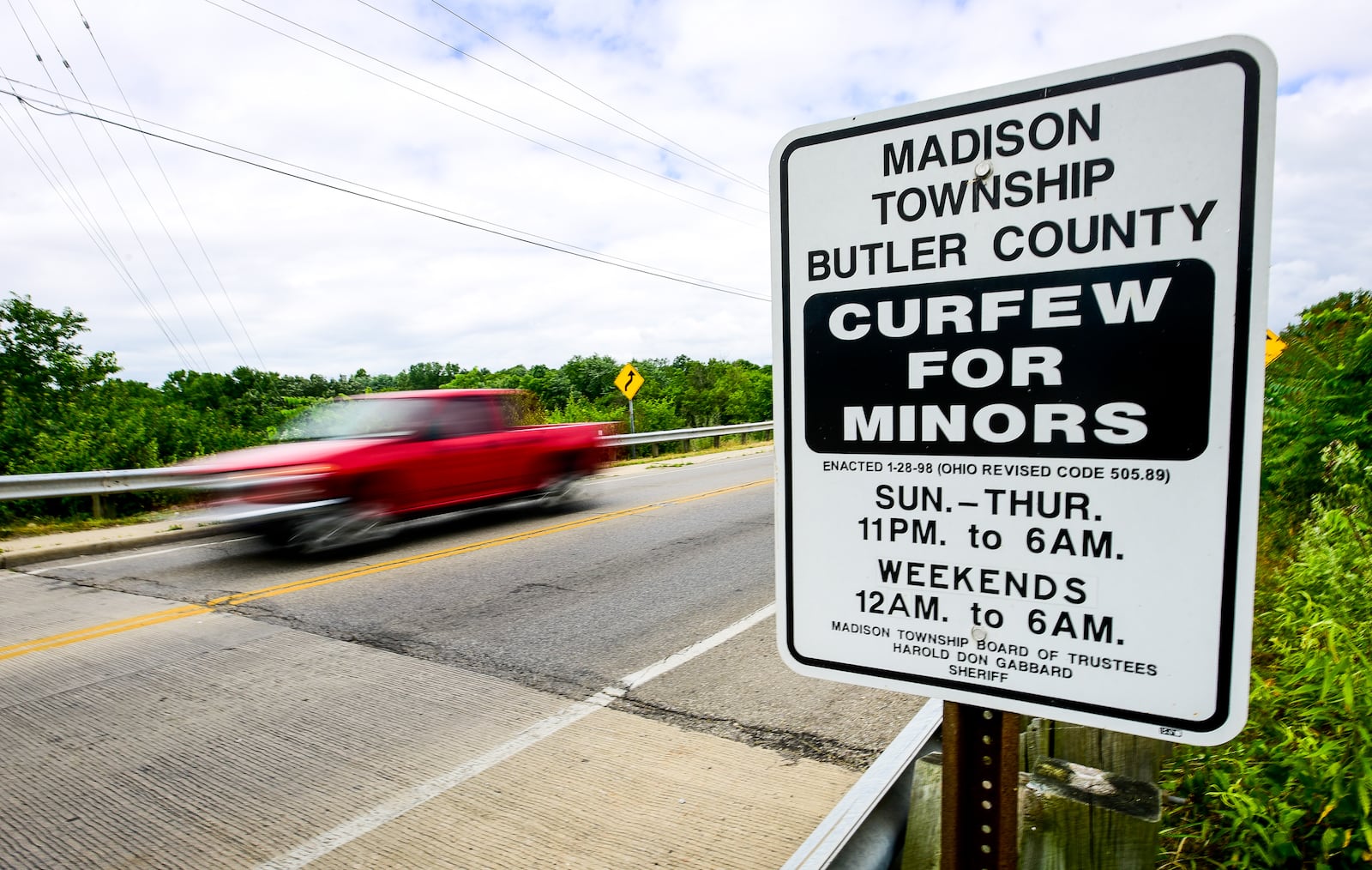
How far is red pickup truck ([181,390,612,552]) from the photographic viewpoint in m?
8.16

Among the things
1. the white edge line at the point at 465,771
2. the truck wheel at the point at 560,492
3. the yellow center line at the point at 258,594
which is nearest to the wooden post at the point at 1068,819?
the white edge line at the point at 465,771

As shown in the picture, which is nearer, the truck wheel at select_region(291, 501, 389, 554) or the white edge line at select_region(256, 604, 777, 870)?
the white edge line at select_region(256, 604, 777, 870)

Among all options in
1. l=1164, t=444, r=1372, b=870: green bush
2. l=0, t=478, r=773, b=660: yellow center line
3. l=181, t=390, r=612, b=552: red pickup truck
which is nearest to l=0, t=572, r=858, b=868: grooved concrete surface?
l=0, t=478, r=773, b=660: yellow center line

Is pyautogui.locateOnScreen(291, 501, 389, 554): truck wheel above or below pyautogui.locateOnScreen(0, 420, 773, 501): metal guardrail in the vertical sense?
below

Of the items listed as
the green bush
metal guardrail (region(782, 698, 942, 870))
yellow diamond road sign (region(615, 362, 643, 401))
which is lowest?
the green bush

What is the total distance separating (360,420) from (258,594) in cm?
280

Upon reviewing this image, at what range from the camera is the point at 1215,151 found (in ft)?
3.31

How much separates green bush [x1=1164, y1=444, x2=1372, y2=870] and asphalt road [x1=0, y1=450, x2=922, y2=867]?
1.42m

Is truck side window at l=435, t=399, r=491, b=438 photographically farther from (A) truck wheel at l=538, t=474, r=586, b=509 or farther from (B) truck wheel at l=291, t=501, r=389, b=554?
(A) truck wheel at l=538, t=474, r=586, b=509

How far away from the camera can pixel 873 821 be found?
1.81m

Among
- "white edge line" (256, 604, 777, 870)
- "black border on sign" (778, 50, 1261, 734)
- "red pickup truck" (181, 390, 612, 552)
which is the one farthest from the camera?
"red pickup truck" (181, 390, 612, 552)

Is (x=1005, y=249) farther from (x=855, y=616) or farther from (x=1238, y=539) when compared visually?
(x=855, y=616)

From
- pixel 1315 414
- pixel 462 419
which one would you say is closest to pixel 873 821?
pixel 1315 414

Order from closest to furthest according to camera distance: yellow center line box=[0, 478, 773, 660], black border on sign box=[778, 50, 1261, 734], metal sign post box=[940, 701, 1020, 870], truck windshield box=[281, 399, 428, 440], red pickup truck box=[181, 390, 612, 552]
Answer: black border on sign box=[778, 50, 1261, 734] → metal sign post box=[940, 701, 1020, 870] → yellow center line box=[0, 478, 773, 660] → red pickup truck box=[181, 390, 612, 552] → truck windshield box=[281, 399, 428, 440]
